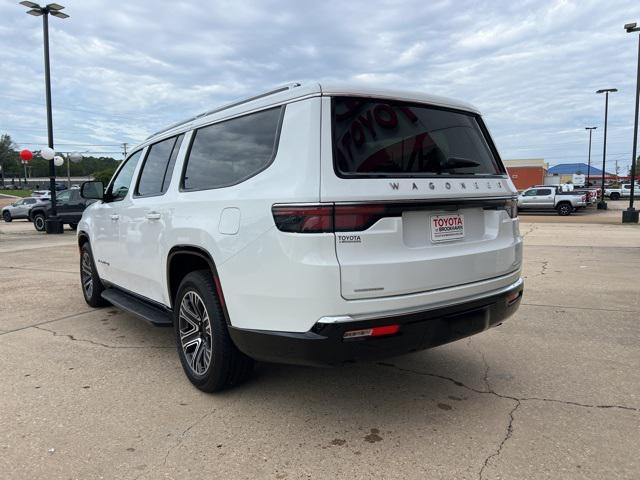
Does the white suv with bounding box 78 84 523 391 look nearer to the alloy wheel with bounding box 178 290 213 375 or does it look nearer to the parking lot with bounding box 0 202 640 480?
the alloy wheel with bounding box 178 290 213 375

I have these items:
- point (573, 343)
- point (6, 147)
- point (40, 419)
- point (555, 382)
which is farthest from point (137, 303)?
point (6, 147)

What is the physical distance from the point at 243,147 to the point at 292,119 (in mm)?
516

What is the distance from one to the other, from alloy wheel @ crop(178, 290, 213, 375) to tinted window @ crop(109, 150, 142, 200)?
1816mm

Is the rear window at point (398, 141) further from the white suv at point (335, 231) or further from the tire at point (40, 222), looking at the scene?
the tire at point (40, 222)

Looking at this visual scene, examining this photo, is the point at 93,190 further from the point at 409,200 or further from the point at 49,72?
the point at 49,72

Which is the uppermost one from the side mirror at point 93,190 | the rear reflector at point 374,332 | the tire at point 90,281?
the side mirror at point 93,190

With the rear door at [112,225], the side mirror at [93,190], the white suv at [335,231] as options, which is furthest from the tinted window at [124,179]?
the white suv at [335,231]

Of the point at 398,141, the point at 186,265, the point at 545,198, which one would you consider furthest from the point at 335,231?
the point at 545,198

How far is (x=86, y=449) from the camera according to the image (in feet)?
9.11

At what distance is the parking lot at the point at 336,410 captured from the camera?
259cm

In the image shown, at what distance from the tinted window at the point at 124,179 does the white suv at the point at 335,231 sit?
4.51ft

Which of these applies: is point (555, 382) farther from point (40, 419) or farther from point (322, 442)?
point (40, 419)

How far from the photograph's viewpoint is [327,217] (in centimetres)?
254

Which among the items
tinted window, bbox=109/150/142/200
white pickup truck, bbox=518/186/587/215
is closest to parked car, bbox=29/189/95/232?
tinted window, bbox=109/150/142/200
